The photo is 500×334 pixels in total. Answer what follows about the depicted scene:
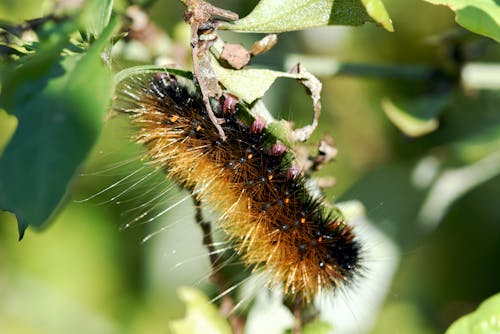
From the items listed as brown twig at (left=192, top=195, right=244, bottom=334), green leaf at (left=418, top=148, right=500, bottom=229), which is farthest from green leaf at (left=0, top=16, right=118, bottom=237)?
green leaf at (left=418, top=148, right=500, bottom=229)

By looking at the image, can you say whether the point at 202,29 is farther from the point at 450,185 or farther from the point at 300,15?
the point at 450,185

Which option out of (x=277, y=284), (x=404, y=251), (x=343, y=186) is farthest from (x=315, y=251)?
(x=343, y=186)

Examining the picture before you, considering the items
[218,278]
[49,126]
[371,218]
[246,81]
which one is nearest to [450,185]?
[371,218]

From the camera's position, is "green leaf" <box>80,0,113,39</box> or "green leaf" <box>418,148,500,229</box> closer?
"green leaf" <box>80,0,113,39</box>

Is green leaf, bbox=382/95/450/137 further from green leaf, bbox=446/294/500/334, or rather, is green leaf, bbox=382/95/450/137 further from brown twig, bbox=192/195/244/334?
green leaf, bbox=446/294/500/334

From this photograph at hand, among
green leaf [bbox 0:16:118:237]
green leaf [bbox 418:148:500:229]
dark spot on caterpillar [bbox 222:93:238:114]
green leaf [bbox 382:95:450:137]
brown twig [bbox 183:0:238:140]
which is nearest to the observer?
green leaf [bbox 0:16:118:237]

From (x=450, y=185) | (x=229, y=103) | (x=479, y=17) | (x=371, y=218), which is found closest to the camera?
(x=479, y=17)

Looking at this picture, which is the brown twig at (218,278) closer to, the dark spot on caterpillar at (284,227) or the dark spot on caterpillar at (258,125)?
the dark spot on caterpillar at (284,227)

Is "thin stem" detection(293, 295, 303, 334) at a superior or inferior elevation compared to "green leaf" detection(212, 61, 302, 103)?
inferior
